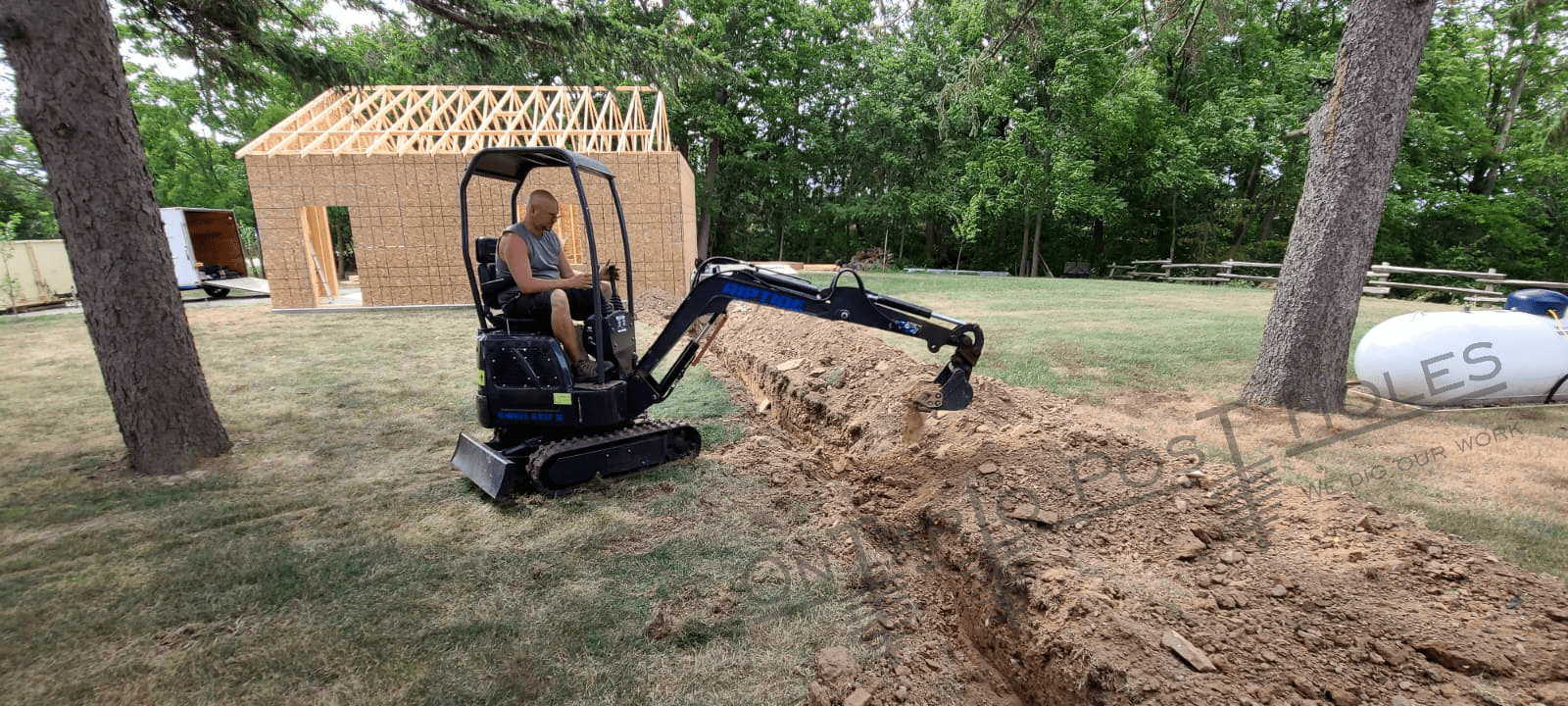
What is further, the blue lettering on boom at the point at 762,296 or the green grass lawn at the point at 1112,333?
the green grass lawn at the point at 1112,333

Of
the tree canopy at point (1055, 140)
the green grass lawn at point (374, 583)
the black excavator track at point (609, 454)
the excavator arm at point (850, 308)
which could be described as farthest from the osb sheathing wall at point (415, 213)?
the excavator arm at point (850, 308)

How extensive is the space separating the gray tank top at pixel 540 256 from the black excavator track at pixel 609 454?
1231 mm

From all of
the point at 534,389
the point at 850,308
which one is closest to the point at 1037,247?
the point at 850,308

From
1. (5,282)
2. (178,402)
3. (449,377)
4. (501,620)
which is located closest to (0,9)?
(178,402)

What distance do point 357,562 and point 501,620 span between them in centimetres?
116

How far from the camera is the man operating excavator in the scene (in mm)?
4180

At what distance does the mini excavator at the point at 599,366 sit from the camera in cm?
411

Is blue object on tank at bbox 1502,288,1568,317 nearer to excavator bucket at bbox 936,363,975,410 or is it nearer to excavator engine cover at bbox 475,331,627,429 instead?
excavator bucket at bbox 936,363,975,410

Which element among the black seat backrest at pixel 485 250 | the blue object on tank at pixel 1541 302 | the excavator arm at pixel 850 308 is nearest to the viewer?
the excavator arm at pixel 850 308

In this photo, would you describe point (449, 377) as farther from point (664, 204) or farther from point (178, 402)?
point (664, 204)

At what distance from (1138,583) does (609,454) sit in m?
3.30

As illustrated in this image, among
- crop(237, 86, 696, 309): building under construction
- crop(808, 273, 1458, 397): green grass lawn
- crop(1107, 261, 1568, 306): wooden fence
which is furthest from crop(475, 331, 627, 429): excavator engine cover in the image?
crop(1107, 261, 1568, 306): wooden fence

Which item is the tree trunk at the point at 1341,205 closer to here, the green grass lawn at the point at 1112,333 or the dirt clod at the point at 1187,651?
the green grass lawn at the point at 1112,333

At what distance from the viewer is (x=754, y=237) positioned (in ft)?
105
